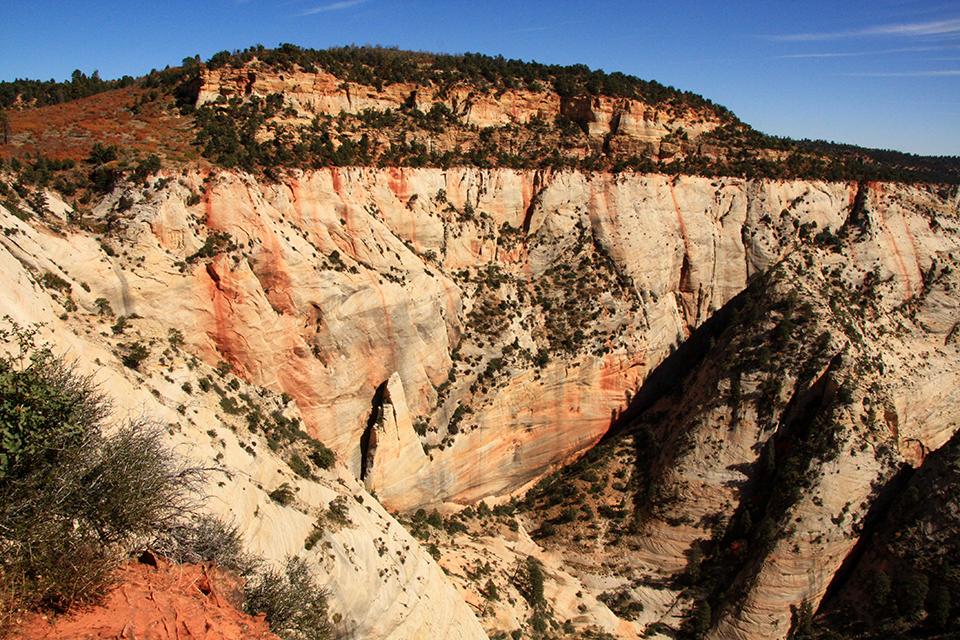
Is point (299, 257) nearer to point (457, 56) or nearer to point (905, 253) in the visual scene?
point (457, 56)

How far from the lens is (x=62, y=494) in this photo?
389 inches

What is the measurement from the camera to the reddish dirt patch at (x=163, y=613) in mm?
8719

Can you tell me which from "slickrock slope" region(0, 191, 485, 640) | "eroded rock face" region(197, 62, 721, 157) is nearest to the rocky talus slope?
"slickrock slope" region(0, 191, 485, 640)

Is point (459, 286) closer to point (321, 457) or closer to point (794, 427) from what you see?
point (321, 457)

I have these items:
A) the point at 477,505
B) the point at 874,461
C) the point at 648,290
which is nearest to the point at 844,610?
the point at 874,461

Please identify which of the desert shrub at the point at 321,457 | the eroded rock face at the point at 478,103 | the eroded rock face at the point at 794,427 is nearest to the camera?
the desert shrub at the point at 321,457

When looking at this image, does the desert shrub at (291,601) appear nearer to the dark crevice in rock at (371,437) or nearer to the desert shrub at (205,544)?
the desert shrub at (205,544)

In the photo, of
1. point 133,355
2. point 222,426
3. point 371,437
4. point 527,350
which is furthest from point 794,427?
point 133,355

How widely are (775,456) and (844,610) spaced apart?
29.0 feet

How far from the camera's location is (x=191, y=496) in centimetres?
1492

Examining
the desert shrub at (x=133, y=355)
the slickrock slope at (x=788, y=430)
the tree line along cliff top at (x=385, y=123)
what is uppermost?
the tree line along cliff top at (x=385, y=123)

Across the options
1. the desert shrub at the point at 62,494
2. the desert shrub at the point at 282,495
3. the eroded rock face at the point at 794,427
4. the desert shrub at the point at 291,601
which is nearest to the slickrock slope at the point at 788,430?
the eroded rock face at the point at 794,427

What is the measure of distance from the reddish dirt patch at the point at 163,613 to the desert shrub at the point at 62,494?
349 millimetres

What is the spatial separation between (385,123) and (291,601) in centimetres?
3550
